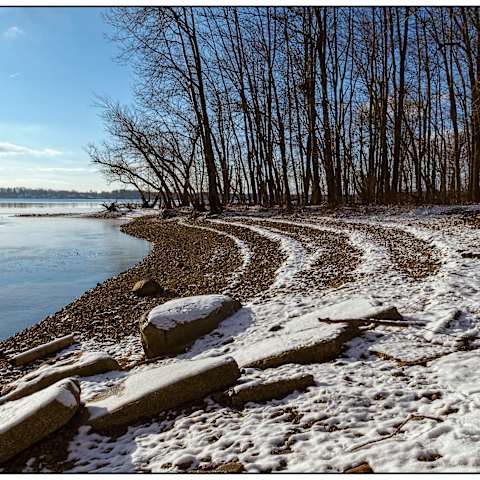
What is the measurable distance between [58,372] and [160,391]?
5.80ft

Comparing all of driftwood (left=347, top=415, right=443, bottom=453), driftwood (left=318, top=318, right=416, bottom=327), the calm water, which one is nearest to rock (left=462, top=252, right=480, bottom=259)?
driftwood (left=318, top=318, right=416, bottom=327)

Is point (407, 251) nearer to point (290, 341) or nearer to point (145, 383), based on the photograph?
point (290, 341)

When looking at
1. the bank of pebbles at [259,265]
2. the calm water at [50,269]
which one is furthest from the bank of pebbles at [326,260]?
the calm water at [50,269]

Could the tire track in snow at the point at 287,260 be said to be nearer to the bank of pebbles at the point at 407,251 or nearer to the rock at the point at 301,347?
the bank of pebbles at the point at 407,251

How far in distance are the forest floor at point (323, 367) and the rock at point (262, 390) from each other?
9cm

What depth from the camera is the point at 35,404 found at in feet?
12.3

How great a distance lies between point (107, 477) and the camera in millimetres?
2986

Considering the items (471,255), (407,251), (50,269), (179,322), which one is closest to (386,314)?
(179,322)

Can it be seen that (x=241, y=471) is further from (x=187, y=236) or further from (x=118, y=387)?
(x=187, y=236)

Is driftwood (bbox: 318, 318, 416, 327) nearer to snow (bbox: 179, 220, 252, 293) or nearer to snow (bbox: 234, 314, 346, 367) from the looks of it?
snow (bbox: 234, 314, 346, 367)

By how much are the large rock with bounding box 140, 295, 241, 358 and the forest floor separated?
18cm

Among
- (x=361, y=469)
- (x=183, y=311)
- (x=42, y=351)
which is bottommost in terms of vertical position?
(x=42, y=351)

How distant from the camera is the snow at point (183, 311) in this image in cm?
575

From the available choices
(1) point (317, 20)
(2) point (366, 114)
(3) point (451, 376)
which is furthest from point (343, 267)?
(2) point (366, 114)
